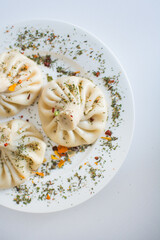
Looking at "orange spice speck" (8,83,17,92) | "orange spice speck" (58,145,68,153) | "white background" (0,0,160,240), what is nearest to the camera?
"orange spice speck" (8,83,17,92)

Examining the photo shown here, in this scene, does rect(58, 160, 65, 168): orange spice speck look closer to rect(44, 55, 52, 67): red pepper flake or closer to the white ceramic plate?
the white ceramic plate

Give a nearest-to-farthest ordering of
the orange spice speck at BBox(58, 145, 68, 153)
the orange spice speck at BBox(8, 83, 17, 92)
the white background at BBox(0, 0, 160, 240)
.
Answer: the orange spice speck at BBox(8, 83, 17, 92) → the orange spice speck at BBox(58, 145, 68, 153) → the white background at BBox(0, 0, 160, 240)

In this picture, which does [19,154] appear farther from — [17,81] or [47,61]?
[47,61]

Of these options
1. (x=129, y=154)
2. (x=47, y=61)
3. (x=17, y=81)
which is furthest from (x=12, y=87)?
(x=129, y=154)

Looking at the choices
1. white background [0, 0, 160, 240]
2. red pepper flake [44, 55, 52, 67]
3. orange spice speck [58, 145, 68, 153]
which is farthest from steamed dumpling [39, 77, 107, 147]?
white background [0, 0, 160, 240]

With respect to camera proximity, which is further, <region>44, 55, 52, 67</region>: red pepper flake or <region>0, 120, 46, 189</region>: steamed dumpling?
<region>44, 55, 52, 67</region>: red pepper flake

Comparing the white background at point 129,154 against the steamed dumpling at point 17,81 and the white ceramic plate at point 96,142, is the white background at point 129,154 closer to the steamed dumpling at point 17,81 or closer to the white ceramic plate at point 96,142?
the white ceramic plate at point 96,142
